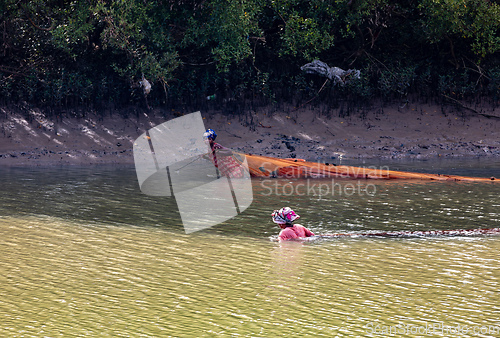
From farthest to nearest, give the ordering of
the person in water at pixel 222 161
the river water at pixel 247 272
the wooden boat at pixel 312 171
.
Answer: the person in water at pixel 222 161, the wooden boat at pixel 312 171, the river water at pixel 247 272

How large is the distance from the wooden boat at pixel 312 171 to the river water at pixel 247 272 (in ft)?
9.26

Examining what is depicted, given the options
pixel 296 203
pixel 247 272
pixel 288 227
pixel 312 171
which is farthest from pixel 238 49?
pixel 247 272

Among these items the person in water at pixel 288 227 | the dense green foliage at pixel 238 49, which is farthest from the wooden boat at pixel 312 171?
the dense green foliage at pixel 238 49

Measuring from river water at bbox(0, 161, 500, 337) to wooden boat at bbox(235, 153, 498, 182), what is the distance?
9.26 ft

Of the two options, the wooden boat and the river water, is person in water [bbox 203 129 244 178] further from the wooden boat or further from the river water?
the river water

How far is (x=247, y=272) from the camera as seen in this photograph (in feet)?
30.1

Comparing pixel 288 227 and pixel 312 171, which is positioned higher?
pixel 288 227

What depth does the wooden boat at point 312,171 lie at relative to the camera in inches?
734

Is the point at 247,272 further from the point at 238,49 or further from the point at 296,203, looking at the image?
the point at 238,49

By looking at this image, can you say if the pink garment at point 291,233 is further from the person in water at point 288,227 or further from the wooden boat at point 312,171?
the wooden boat at point 312,171

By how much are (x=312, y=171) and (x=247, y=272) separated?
10135 millimetres

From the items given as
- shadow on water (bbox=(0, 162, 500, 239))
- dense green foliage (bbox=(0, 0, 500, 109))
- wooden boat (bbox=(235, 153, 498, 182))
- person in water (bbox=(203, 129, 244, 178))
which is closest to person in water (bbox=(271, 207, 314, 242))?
shadow on water (bbox=(0, 162, 500, 239))

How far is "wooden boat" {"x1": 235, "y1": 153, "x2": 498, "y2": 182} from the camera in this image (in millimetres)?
18641

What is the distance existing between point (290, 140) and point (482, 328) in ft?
62.9
